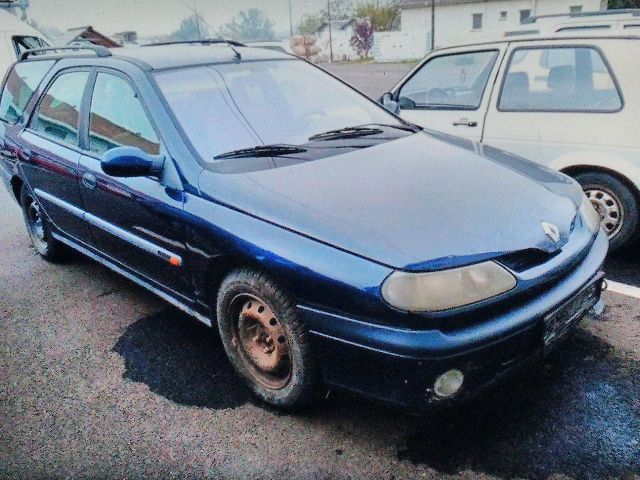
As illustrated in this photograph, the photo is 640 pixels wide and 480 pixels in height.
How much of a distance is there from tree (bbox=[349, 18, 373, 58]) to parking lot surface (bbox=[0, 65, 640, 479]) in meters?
51.9

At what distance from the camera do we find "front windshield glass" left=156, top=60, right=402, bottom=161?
2947 millimetres

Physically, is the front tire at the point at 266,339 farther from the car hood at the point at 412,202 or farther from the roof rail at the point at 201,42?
the roof rail at the point at 201,42

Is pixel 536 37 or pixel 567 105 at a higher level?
pixel 536 37

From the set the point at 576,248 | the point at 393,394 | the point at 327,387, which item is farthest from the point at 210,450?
the point at 576,248

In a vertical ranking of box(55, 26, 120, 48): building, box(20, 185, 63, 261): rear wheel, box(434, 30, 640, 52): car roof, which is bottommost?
box(20, 185, 63, 261): rear wheel

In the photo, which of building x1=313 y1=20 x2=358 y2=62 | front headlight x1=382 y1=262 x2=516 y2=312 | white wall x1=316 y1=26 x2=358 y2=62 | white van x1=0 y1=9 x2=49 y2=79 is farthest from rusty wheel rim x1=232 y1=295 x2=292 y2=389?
white wall x1=316 y1=26 x2=358 y2=62

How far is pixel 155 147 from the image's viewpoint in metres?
2.92

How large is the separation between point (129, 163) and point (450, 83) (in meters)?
3.10

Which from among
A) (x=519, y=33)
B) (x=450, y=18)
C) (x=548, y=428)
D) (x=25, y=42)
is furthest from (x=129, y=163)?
(x=450, y=18)

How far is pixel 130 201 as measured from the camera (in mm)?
3092

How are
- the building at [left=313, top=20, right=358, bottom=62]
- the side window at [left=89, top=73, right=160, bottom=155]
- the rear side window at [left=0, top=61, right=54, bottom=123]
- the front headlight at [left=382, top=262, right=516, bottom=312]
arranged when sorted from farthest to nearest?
the building at [left=313, top=20, right=358, bottom=62] < the rear side window at [left=0, top=61, right=54, bottom=123] < the side window at [left=89, top=73, right=160, bottom=155] < the front headlight at [left=382, top=262, right=516, bottom=312]

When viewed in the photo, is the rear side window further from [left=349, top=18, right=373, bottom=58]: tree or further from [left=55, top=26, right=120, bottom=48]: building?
[left=349, top=18, right=373, bottom=58]: tree

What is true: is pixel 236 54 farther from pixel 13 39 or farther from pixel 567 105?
pixel 13 39

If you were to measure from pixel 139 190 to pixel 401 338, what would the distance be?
5.58 ft
